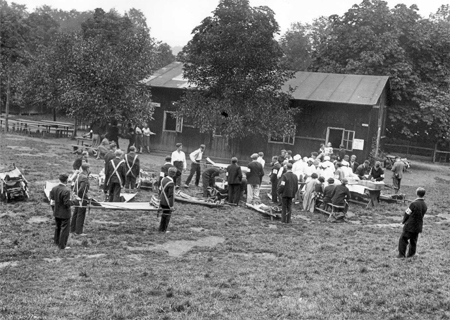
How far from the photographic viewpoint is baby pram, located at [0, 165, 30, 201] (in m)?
16.0

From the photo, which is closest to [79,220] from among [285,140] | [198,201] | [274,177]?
[198,201]

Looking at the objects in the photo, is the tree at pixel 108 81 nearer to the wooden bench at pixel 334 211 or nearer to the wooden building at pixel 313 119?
the wooden building at pixel 313 119

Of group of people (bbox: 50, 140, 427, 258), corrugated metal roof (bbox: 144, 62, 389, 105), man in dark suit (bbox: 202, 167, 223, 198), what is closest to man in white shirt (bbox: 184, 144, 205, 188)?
group of people (bbox: 50, 140, 427, 258)

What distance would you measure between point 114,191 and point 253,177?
16.7ft

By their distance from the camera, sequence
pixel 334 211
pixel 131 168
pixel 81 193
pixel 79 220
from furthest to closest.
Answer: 1. pixel 131 168
2. pixel 334 211
3. pixel 79 220
4. pixel 81 193

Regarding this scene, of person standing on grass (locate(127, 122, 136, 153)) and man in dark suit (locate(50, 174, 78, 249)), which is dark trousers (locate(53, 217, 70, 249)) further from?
person standing on grass (locate(127, 122, 136, 153))

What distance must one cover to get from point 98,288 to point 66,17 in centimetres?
11401

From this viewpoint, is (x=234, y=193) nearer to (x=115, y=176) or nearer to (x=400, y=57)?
(x=115, y=176)

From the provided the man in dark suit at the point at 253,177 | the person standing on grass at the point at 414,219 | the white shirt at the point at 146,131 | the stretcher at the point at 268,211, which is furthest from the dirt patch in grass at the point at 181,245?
the white shirt at the point at 146,131

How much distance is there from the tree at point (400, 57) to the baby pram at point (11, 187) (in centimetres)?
2899

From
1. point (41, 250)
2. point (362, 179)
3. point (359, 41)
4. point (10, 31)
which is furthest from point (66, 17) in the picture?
point (41, 250)

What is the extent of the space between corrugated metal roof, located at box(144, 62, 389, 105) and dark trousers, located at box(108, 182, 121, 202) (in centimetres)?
1728

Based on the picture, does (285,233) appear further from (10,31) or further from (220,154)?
(10,31)

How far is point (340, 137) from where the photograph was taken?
33.1 meters
